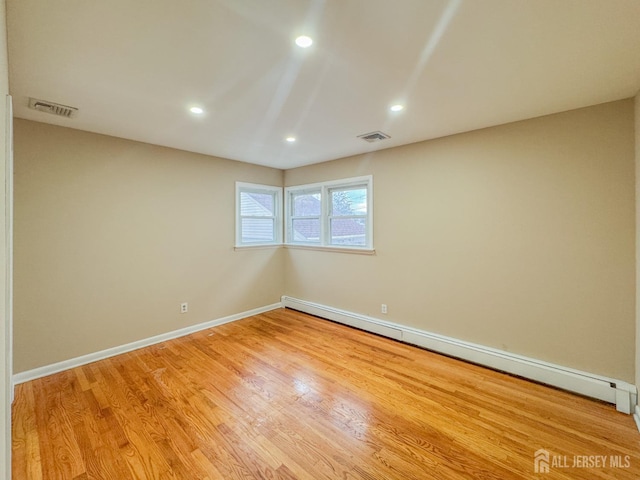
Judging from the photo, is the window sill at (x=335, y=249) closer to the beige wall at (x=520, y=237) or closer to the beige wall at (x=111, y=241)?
the beige wall at (x=520, y=237)

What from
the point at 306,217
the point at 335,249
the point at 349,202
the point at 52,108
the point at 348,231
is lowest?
the point at 335,249

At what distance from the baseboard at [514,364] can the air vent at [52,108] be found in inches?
150

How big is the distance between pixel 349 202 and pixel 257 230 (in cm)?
167

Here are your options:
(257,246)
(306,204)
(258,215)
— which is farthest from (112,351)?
(306,204)

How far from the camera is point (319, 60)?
1.74 m

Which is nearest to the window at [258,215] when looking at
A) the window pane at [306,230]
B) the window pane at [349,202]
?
the window pane at [306,230]

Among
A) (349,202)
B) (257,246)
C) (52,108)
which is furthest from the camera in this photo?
(257,246)

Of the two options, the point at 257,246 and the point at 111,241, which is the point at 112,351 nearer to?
the point at 111,241

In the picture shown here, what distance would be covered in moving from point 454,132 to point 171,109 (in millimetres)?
2853

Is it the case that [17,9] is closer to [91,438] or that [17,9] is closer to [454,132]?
[91,438]

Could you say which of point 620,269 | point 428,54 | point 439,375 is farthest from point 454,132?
point 439,375

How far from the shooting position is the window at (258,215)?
172 inches

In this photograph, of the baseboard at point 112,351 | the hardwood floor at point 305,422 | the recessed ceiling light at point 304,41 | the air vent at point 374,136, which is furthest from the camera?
the air vent at point 374,136

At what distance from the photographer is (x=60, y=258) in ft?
9.14
